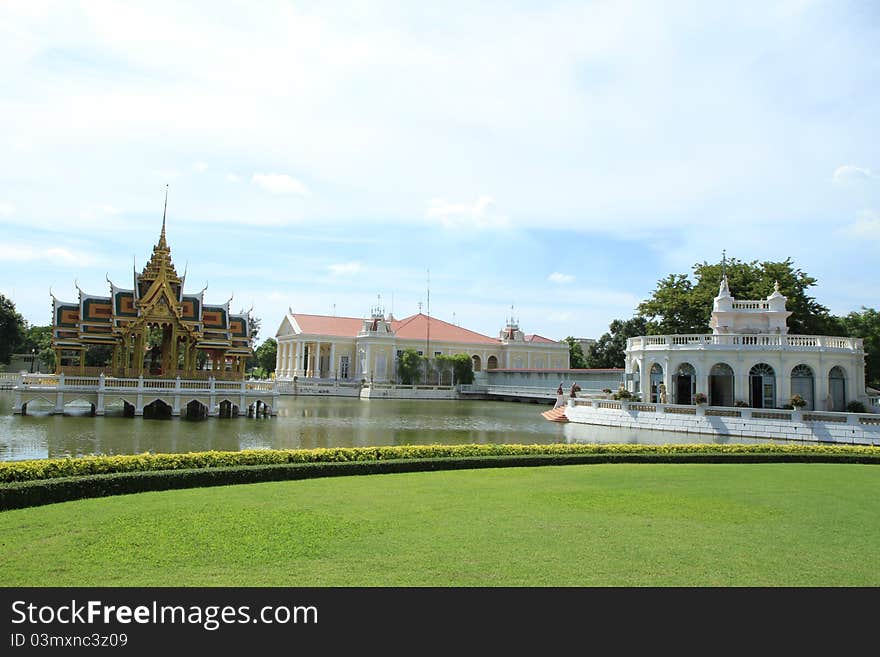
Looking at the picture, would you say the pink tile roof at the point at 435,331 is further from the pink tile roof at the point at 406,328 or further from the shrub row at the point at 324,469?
the shrub row at the point at 324,469

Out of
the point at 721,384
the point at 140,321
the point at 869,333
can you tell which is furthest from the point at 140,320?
the point at 869,333

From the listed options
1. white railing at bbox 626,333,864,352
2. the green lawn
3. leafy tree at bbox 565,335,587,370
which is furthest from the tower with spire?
leafy tree at bbox 565,335,587,370

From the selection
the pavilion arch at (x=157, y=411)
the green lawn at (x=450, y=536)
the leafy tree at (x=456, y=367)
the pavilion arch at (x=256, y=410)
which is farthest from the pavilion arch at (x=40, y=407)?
the leafy tree at (x=456, y=367)

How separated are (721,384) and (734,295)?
928cm

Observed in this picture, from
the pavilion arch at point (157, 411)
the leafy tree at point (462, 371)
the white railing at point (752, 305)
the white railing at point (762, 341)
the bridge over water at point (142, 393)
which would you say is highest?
the white railing at point (752, 305)

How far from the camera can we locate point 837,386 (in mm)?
30516

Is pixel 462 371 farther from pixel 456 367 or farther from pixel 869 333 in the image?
pixel 869 333

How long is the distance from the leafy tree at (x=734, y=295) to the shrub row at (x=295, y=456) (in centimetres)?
2092

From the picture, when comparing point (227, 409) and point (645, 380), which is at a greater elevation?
point (645, 380)

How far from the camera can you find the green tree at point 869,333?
140 feet

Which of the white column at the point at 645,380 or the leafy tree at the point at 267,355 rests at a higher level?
the leafy tree at the point at 267,355

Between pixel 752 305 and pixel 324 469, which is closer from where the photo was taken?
pixel 324 469

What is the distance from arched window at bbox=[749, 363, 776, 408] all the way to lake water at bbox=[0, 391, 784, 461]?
181 inches
